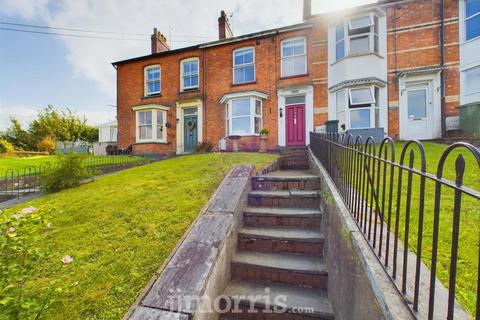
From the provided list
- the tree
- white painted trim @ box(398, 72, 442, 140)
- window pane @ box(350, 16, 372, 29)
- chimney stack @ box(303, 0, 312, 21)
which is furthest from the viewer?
the tree

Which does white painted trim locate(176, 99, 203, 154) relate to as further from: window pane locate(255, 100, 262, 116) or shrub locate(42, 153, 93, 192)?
shrub locate(42, 153, 93, 192)

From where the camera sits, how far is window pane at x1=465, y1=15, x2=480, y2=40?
32.3 ft

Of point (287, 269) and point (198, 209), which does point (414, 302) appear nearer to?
point (287, 269)

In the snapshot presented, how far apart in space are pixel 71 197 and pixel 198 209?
13.0 feet

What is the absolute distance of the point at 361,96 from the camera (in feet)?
35.4

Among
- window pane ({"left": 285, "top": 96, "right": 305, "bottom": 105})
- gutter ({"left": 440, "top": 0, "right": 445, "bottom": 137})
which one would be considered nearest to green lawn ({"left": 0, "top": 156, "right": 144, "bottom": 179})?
window pane ({"left": 285, "top": 96, "right": 305, "bottom": 105})

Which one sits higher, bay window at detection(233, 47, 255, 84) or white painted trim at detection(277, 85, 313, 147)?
bay window at detection(233, 47, 255, 84)

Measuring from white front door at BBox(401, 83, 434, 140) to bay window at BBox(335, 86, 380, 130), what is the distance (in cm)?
127

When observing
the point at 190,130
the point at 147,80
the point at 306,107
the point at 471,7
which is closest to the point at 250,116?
the point at 306,107

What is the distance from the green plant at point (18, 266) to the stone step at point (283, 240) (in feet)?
7.05

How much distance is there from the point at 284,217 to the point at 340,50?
36.1 ft

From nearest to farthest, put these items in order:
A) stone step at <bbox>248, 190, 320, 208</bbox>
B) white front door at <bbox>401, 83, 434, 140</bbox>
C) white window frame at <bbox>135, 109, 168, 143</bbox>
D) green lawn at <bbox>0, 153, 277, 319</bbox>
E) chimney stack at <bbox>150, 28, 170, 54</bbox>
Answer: green lawn at <bbox>0, 153, 277, 319</bbox> < stone step at <bbox>248, 190, 320, 208</bbox> < white front door at <bbox>401, 83, 434, 140</bbox> < white window frame at <bbox>135, 109, 168, 143</bbox> < chimney stack at <bbox>150, 28, 170, 54</bbox>

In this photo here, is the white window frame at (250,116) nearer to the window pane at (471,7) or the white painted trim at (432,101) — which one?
the white painted trim at (432,101)

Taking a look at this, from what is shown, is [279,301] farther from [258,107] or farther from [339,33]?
[339,33]
